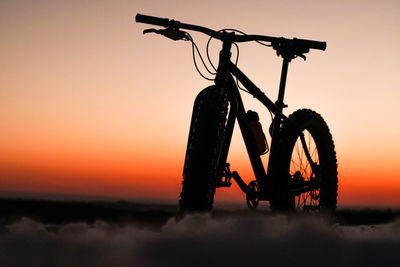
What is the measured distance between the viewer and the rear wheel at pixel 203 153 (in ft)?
15.0

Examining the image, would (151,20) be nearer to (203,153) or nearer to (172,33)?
(172,33)

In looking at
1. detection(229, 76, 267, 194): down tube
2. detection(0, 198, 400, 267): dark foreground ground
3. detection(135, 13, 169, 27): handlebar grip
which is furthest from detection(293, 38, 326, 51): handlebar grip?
detection(0, 198, 400, 267): dark foreground ground

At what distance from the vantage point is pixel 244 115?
17.7ft

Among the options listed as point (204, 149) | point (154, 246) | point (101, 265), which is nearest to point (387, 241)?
point (204, 149)

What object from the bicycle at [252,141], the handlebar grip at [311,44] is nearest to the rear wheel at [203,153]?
the bicycle at [252,141]

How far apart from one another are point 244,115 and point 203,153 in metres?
1.03

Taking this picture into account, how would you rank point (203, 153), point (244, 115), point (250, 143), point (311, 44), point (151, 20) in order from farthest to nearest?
point (311, 44) → point (250, 143) → point (244, 115) → point (151, 20) → point (203, 153)

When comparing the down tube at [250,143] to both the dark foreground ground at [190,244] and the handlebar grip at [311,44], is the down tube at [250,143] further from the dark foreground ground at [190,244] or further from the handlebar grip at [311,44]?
the handlebar grip at [311,44]

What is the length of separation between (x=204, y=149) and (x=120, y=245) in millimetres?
1315

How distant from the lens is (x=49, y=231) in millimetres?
3906

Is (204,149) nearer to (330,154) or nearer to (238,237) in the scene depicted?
(238,237)

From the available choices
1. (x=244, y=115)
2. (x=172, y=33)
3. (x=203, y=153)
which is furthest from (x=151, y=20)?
(x=203, y=153)

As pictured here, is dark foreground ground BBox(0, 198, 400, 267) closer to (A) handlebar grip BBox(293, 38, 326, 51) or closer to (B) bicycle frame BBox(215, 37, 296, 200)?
(B) bicycle frame BBox(215, 37, 296, 200)

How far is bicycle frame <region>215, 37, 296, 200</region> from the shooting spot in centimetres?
511
